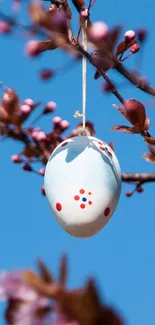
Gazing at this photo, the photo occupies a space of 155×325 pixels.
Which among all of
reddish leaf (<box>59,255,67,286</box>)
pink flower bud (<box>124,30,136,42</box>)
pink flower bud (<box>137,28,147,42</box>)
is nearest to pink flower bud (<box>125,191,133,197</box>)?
pink flower bud (<box>124,30,136,42</box>)

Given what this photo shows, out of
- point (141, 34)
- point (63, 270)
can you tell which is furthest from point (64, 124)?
point (63, 270)

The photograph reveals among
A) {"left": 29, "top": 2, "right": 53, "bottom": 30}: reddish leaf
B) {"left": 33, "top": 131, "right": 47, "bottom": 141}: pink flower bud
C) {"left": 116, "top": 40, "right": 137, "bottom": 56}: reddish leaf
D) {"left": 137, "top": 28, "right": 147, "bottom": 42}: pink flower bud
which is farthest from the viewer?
{"left": 33, "top": 131, "right": 47, "bottom": 141}: pink flower bud

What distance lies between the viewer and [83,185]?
1.61 m

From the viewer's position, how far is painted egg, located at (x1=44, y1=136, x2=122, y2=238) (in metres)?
1.61

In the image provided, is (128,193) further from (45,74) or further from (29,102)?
(45,74)

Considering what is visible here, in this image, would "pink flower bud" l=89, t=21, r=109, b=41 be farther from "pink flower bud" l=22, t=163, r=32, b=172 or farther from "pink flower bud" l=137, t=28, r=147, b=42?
"pink flower bud" l=22, t=163, r=32, b=172

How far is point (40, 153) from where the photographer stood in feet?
6.25

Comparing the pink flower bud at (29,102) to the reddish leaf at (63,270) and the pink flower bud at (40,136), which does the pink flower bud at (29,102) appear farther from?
the reddish leaf at (63,270)

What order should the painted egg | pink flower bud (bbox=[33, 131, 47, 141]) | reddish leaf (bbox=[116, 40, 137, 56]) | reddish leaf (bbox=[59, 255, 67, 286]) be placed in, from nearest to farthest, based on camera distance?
reddish leaf (bbox=[59, 255, 67, 286])
the painted egg
reddish leaf (bbox=[116, 40, 137, 56])
pink flower bud (bbox=[33, 131, 47, 141])

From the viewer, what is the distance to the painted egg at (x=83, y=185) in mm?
1609

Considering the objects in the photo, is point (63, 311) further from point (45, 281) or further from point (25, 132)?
point (25, 132)

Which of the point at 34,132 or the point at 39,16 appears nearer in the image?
the point at 39,16

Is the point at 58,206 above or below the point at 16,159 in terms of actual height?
below

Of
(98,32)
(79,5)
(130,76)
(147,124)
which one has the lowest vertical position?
(98,32)
